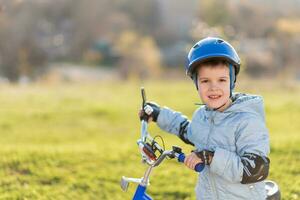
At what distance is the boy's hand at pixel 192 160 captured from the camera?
3.37 m

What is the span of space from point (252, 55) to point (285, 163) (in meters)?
38.9

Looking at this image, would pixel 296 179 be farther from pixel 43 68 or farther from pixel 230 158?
pixel 43 68

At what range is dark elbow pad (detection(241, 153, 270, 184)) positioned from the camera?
3.53m

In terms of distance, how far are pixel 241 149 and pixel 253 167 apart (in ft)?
0.62

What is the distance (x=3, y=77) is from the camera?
146ft

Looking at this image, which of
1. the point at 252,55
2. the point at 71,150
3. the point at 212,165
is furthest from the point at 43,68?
the point at 212,165

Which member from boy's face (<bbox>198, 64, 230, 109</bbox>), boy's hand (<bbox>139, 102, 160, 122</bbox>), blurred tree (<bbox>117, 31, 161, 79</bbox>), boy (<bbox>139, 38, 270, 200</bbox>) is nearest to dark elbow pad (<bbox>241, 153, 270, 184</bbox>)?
boy (<bbox>139, 38, 270, 200</bbox>)

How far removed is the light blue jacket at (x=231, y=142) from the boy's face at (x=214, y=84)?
10 cm

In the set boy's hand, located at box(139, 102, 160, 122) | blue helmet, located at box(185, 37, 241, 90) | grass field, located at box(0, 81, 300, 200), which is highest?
blue helmet, located at box(185, 37, 241, 90)

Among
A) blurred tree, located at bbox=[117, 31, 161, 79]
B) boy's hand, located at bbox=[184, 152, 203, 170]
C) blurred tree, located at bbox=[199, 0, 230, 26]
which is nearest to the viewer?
boy's hand, located at bbox=[184, 152, 203, 170]

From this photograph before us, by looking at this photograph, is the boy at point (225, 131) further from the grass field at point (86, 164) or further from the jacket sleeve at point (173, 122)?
the grass field at point (86, 164)

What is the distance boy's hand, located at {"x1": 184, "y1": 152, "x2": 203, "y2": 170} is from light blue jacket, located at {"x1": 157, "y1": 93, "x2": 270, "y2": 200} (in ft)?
0.51

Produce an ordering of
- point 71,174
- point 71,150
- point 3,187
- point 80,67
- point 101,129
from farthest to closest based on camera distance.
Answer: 1. point 80,67
2. point 101,129
3. point 71,150
4. point 71,174
5. point 3,187

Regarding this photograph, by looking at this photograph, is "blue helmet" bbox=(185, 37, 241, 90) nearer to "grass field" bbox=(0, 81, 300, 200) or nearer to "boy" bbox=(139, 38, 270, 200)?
"boy" bbox=(139, 38, 270, 200)
